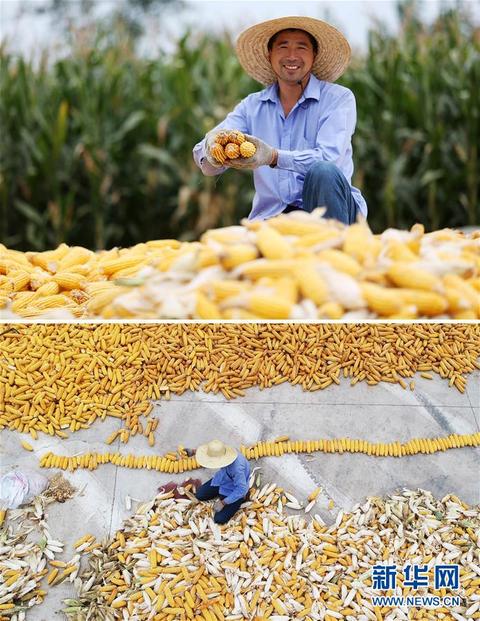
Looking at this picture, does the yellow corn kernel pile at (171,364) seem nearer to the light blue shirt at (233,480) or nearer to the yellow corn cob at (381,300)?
the light blue shirt at (233,480)

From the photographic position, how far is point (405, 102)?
461cm

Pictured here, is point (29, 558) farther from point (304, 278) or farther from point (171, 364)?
point (304, 278)

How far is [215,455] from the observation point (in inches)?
79.3

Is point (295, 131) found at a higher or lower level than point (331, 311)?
higher

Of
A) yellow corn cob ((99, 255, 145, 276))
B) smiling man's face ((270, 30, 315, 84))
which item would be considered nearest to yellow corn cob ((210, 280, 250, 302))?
yellow corn cob ((99, 255, 145, 276))

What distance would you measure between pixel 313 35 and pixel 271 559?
149cm

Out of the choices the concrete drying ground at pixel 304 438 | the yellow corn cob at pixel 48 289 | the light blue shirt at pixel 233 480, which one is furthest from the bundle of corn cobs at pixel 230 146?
the light blue shirt at pixel 233 480

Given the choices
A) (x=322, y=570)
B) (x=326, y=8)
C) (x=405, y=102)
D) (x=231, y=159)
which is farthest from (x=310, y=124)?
(x=326, y=8)

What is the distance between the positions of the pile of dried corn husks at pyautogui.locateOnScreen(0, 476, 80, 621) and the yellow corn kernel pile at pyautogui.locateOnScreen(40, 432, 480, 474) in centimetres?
7

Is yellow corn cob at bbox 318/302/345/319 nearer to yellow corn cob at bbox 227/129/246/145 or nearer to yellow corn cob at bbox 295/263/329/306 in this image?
yellow corn cob at bbox 295/263/329/306

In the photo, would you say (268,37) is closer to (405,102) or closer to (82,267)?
(82,267)

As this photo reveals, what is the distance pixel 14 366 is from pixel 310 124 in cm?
115

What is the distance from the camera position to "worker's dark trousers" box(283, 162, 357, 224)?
205 cm

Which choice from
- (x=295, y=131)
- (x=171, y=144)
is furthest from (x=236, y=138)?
(x=171, y=144)
